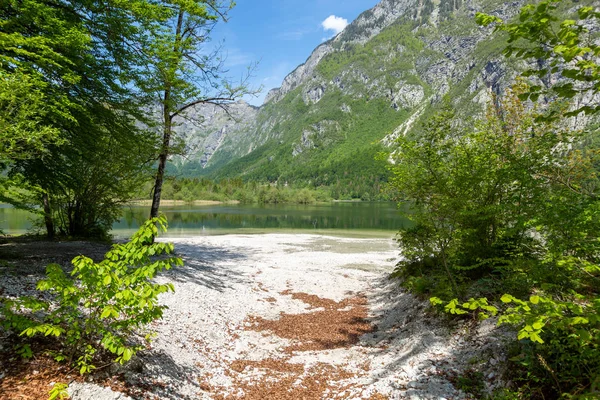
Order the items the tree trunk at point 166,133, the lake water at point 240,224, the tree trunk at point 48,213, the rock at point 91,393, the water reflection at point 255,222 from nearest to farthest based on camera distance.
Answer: the rock at point 91,393, the tree trunk at point 166,133, the tree trunk at point 48,213, the lake water at point 240,224, the water reflection at point 255,222

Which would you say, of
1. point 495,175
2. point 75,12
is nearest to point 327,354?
point 495,175

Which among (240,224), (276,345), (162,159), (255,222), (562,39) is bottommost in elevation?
(276,345)

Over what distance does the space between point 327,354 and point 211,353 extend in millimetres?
2474

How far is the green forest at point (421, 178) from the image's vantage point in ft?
9.99

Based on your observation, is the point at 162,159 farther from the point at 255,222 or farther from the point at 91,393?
the point at 255,222

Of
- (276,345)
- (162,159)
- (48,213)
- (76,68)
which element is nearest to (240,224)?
(48,213)

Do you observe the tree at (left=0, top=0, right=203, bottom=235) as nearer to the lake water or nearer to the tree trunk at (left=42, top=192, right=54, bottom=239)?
the tree trunk at (left=42, top=192, right=54, bottom=239)

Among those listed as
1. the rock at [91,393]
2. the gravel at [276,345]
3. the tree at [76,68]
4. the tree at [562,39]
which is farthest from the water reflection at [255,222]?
the tree at [562,39]

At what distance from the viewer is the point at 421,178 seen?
7.88 meters

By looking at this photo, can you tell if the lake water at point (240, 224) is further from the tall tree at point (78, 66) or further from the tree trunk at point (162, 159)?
the tall tree at point (78, 66)

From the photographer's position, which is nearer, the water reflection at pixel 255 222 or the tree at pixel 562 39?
the tree at pixel 562 39

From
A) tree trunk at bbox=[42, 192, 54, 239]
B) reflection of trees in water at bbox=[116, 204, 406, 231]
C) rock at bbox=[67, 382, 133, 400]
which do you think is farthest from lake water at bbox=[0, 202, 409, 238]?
rock at bbox=[67, 382, 133, 400]

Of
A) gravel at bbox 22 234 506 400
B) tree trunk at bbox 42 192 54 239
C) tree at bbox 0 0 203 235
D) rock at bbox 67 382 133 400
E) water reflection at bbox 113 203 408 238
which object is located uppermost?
tree at bbox 0 0 203 235

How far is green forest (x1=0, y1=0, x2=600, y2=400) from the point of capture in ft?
9.99
